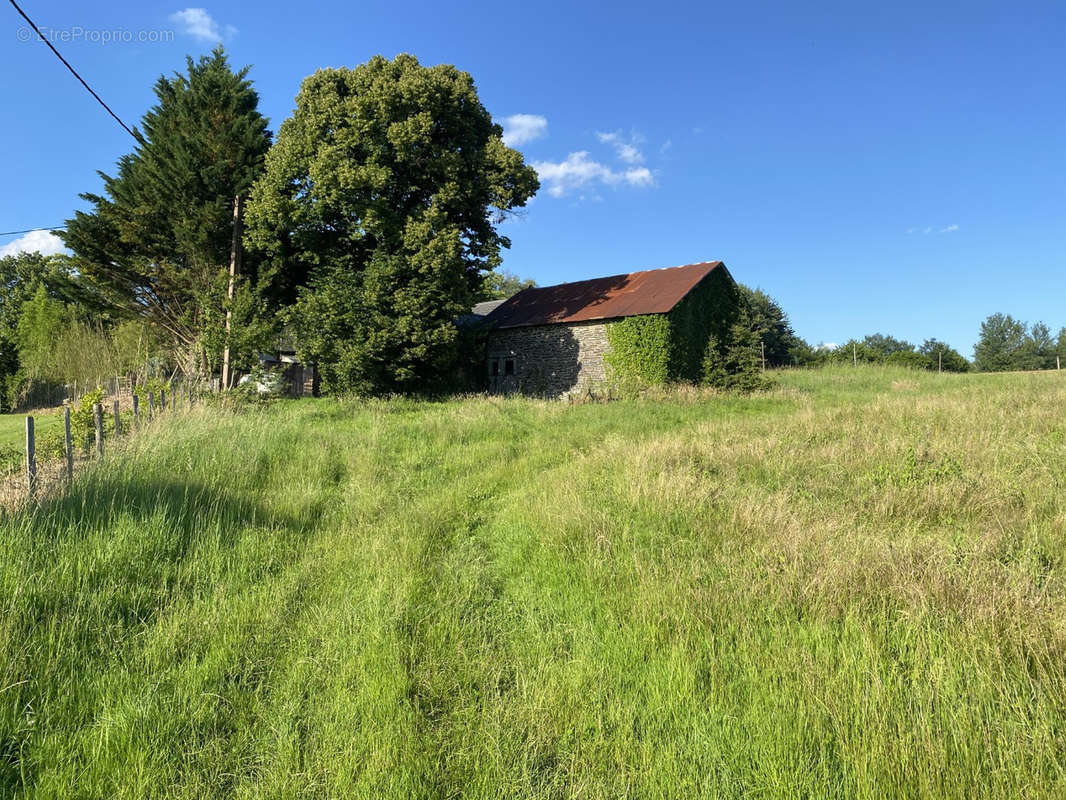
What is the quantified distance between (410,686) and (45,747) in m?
1.60

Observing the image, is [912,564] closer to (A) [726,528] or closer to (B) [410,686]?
(A) [726,528]

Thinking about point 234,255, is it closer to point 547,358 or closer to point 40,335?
point 547,358

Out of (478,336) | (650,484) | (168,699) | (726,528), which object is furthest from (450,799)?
(478,336)

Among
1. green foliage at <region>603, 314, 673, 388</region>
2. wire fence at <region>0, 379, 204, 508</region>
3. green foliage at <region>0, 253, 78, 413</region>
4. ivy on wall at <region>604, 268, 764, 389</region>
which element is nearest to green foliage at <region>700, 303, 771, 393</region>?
ivy on wall at <region>604, 268, 764, 389</region>

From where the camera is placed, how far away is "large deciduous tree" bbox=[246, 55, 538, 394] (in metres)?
18.7

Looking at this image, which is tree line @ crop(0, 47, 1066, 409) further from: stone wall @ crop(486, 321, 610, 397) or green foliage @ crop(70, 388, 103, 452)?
green foliage @ crop(70, 388, 103, 452)

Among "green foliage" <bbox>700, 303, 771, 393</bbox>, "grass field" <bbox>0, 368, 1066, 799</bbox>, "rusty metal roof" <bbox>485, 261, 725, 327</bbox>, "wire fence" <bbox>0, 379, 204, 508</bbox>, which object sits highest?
"rusty metal roof" <bbox>485, 261, 725, 327</bbox>

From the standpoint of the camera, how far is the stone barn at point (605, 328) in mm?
20641

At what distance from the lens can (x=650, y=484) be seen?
562 centimetres

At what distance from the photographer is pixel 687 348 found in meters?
21.3

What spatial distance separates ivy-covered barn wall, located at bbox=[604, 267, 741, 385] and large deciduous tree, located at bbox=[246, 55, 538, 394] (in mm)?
7083

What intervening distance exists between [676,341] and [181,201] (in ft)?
72.5

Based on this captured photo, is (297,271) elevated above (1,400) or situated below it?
above

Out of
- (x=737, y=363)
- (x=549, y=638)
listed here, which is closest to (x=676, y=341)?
(x=737, y=363)
